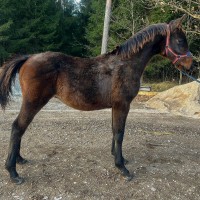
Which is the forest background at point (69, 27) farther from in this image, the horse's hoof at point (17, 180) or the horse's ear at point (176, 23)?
the horse's hoof at point (17, 180)

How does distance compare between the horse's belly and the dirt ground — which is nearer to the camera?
the dirt ground

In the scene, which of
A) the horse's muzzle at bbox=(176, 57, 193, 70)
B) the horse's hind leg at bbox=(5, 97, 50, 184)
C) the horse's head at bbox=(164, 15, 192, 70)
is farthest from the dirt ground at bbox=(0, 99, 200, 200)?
the horse's head at bbox=(164, 15, 192, 70)

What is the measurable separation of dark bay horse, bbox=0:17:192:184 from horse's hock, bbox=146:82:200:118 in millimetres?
5378

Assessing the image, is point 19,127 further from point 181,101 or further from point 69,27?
point 69,27

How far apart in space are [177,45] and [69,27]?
69.9 feet

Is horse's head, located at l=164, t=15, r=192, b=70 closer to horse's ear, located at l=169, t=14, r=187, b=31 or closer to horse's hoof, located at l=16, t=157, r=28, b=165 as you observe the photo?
horse's ear, located at l=169, t=14, r=187, b=31

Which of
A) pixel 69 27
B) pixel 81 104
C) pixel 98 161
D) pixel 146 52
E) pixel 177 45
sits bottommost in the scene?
pixel 98 161

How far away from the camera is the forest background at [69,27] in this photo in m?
16.5

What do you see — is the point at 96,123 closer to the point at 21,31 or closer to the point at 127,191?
the point at 127,191

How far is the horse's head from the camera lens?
426 cm

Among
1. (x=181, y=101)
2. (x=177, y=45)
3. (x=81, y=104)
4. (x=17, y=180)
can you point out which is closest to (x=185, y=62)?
(x=177, y=45)

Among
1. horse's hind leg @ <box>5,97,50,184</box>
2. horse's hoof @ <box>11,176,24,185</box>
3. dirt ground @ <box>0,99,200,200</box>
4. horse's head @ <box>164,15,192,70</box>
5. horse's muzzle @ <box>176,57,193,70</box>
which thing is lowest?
dirt ground @ <box>0,99,200,200</box>

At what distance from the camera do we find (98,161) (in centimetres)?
483

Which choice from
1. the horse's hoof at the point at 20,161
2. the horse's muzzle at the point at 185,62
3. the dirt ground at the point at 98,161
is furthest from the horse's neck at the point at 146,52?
the horse's hoof at the point at 20,161
